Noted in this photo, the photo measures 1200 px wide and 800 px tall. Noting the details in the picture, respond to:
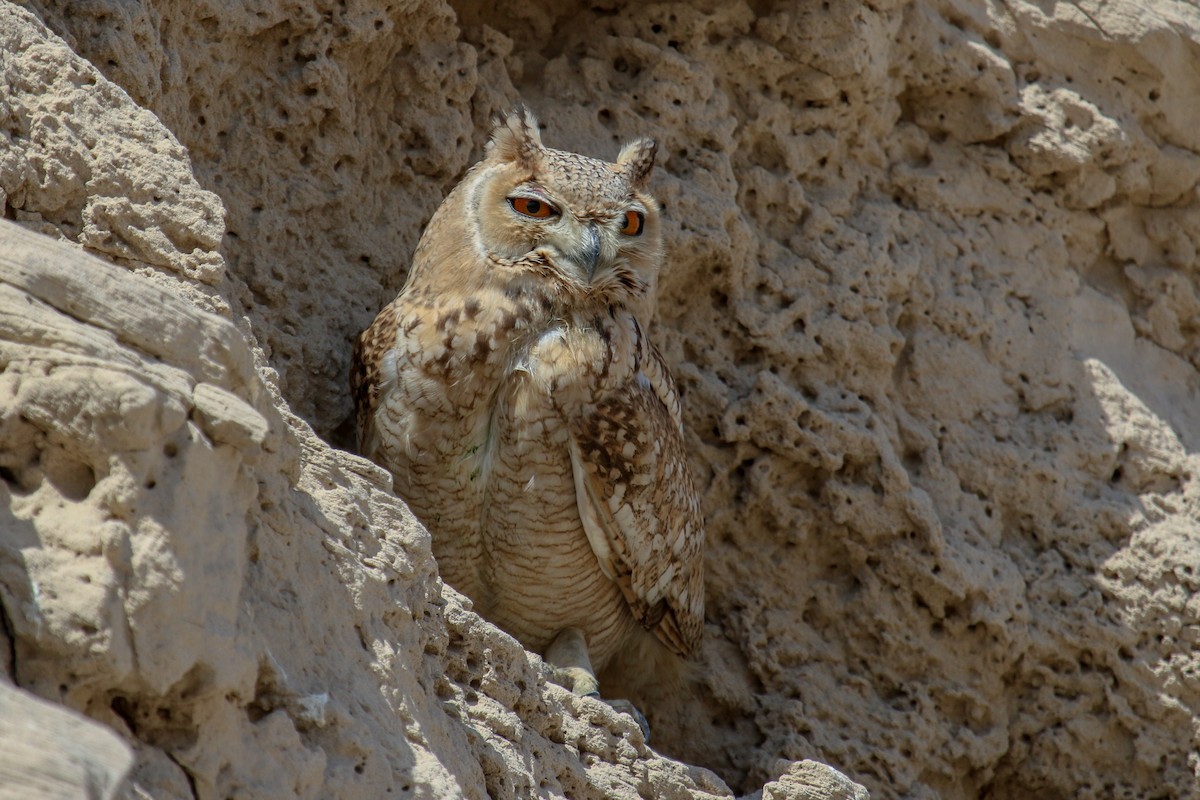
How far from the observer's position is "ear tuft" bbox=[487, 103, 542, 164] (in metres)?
3.45

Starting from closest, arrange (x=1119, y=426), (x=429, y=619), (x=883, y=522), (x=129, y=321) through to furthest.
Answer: (x=129, y=321)
(x=429, y=619)
(x=883, y=522)
(x=1119, y=426)

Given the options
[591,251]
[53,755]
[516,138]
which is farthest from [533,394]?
[53,755]

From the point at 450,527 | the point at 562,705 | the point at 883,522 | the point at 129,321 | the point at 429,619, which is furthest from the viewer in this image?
the point at 883,522

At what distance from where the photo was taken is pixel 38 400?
180 cm

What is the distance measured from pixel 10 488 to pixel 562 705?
1.43 metres

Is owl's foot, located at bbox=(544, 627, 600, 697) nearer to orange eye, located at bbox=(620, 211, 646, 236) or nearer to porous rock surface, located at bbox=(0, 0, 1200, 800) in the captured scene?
porous rock surface, located at bbox=(0, 0, 1200, 800)

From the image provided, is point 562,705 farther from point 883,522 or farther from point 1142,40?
point 1142,40

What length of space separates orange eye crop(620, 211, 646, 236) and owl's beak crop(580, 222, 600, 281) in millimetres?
114

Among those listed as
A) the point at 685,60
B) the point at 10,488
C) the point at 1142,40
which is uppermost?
the point at 1142,40

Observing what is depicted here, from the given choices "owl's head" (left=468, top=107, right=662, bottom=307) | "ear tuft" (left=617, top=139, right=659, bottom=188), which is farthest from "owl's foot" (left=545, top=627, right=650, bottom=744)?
"ear tuft" (left=617, top=139, right=659, bottom=188)

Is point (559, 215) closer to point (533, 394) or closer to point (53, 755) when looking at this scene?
point (533, 394)

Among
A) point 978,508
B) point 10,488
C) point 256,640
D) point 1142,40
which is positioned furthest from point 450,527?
point 1142,40

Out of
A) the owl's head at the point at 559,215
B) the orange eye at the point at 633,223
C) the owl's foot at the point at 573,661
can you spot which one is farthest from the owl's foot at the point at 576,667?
the orange eye at the point at 633,223

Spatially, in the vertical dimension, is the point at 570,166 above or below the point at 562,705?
above
